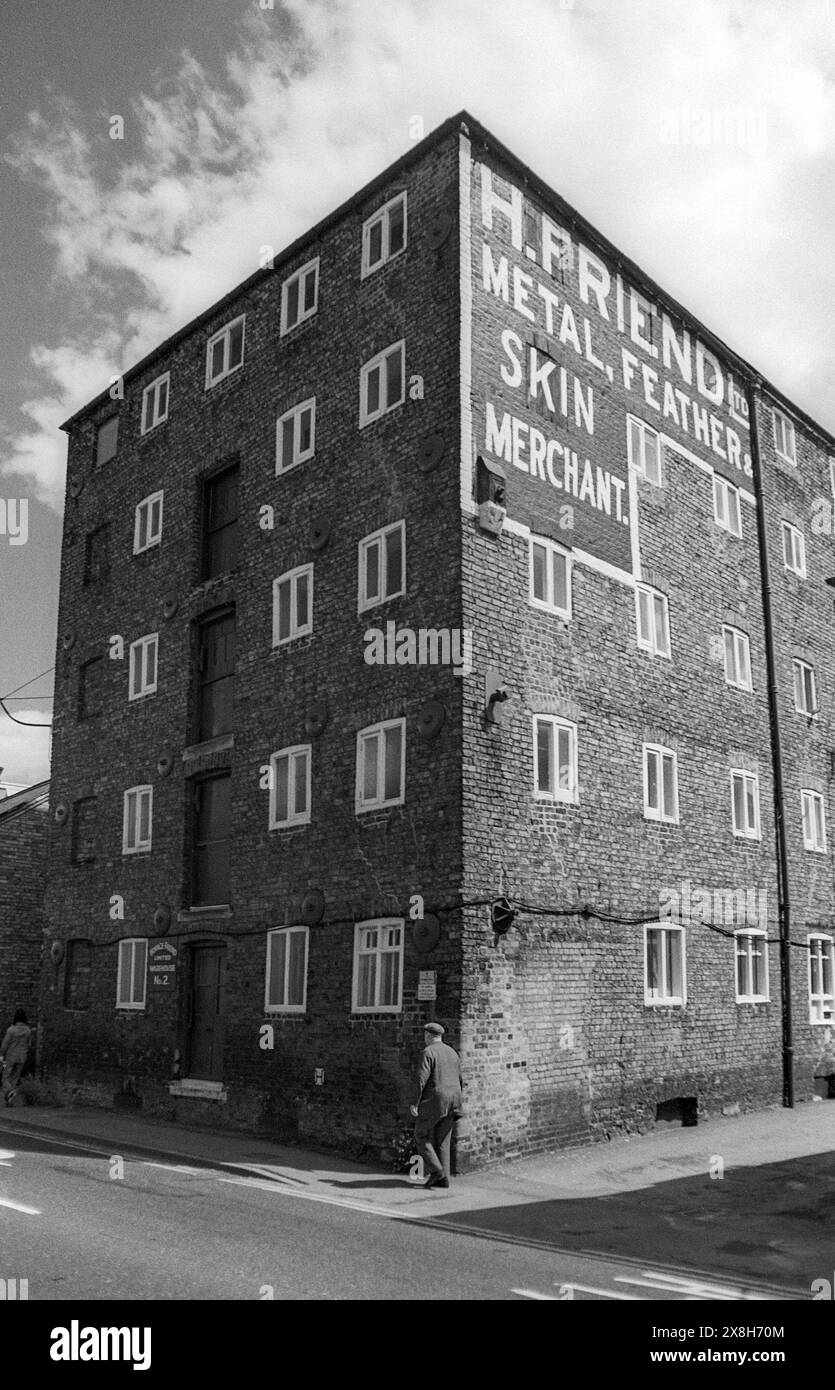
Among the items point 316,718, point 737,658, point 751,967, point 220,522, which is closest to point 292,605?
point 316,718

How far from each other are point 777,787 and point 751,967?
3715 millimetres

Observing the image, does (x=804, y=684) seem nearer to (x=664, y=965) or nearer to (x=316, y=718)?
(x=664, y=965)

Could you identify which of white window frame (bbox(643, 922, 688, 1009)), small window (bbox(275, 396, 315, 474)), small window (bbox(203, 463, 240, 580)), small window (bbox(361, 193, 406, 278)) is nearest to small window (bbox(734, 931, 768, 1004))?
white window frame (bbox(643, 922, 688, 1009))

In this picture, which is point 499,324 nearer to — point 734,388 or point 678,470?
point 678,470

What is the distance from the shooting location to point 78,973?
77.7 feet

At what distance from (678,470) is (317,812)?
981cm

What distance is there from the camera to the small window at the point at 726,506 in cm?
2339

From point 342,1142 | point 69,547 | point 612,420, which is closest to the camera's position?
point 342,1142

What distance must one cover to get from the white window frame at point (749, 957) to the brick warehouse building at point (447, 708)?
0.37 ft

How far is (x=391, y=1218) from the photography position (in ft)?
39.5

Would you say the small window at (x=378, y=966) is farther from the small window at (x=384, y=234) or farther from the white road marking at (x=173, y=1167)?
the small window at (x=384, y=234)

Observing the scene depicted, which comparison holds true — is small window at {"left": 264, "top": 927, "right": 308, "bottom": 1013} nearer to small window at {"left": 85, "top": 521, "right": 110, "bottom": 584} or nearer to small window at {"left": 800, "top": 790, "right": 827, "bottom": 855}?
small window at {"left": 85, "top": 521, "right": 110, "bottom": 584}
